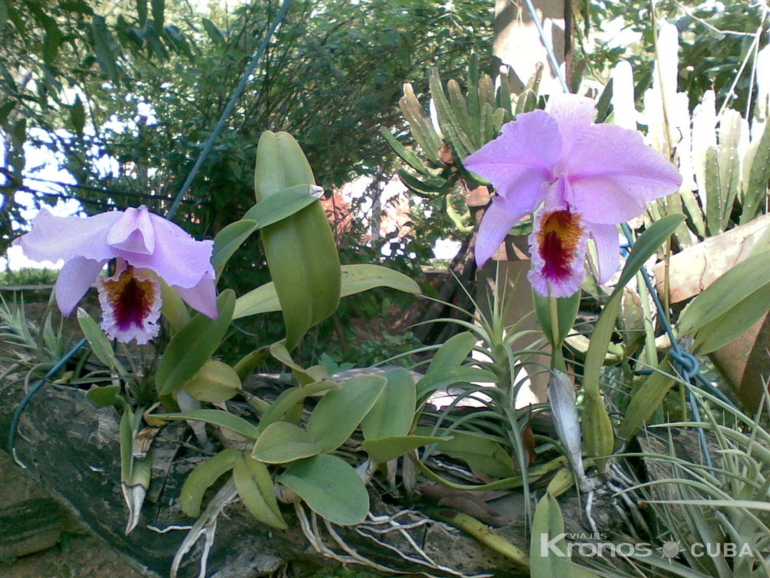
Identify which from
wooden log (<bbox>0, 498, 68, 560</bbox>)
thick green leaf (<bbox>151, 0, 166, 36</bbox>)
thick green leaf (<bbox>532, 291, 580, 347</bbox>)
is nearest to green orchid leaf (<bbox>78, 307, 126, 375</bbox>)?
thick green leaf (<bbox>532, 291, 580, 347</bbox>)

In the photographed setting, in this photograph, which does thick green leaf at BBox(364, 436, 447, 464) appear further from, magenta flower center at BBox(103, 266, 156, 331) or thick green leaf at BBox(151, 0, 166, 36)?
thick green leaf at BBox(151, 0, 166, 36)

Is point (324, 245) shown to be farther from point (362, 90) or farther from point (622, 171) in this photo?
point (362, 90)

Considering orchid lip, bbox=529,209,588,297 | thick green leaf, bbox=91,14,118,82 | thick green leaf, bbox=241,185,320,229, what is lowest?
orchid lip, bbox=529,209,588,297

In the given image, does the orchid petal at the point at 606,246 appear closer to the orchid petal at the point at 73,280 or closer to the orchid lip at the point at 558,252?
the orchid lip at the point at 558,252

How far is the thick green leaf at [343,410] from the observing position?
0.65 metres

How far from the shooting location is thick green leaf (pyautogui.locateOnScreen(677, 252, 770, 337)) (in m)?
0.65

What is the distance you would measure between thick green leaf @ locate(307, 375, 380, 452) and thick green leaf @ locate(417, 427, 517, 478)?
131 mm

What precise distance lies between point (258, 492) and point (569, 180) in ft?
1.67

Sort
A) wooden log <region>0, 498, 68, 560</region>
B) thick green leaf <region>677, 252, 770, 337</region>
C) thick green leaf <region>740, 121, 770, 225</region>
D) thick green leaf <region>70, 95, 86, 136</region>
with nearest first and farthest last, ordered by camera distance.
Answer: thick green leaf <region>677, 252, 770, 337</region>, thick green leaf <region>740, 121, 770, 225</region>, wooden log <region>0, 498, 68, 560</region>, thick green leaf <region>70, 95, 86, 136</region>

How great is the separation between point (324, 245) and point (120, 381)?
37cm

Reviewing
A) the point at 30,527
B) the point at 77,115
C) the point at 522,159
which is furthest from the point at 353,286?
the point at 77,115

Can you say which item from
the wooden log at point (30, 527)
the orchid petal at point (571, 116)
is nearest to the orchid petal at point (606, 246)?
the orchid petal at point (571, 116)

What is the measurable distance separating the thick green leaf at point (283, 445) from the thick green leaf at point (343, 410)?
1 cm

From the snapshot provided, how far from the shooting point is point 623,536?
0.63m
